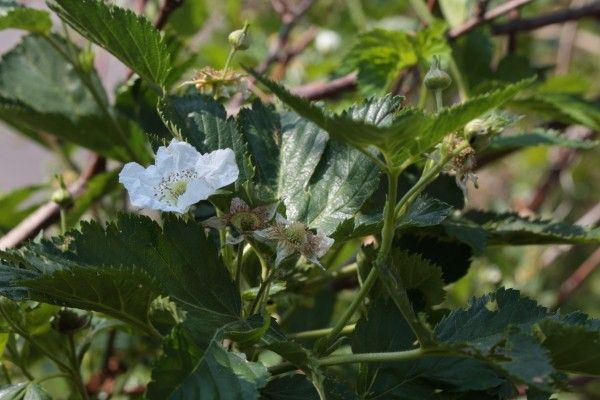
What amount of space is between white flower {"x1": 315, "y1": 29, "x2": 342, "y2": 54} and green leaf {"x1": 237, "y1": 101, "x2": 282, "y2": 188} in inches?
32.2

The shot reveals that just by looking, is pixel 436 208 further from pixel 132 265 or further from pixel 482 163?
pixel 482 163

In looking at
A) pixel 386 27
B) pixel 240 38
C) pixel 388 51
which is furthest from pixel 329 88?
pixel 240 38

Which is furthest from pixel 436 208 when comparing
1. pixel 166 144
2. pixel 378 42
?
pixel 378 42

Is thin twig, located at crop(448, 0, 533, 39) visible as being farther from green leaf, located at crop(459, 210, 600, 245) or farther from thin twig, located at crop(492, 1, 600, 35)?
green leaf, located at crop(459, 210, 600, 245)

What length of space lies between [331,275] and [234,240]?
26 centimetres

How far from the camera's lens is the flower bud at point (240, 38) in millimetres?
719

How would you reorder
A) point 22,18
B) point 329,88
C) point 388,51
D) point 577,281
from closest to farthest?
point 22,18, point 388,51, point 329,88, point 577,281

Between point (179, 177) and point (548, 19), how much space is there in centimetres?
67

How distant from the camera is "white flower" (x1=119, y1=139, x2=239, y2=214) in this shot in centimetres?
56

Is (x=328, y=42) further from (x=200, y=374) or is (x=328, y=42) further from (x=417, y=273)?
(x=200, y=374)

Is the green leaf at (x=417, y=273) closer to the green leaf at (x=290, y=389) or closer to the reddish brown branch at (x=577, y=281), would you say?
the green leaf at (x=290, y=389)

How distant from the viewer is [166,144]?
619 millimetres

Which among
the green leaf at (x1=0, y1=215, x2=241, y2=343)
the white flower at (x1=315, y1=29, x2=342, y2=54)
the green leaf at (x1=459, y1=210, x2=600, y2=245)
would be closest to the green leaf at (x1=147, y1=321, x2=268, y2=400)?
the green leaf at (x1=0, y1=215, x2=241, y2=343)

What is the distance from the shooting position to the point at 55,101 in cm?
103
